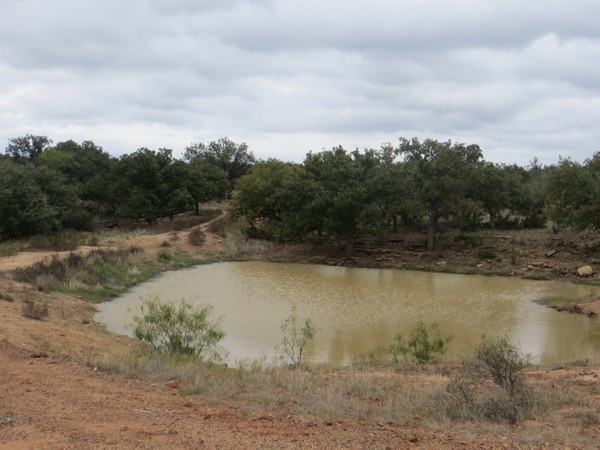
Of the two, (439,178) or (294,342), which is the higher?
(439,178)

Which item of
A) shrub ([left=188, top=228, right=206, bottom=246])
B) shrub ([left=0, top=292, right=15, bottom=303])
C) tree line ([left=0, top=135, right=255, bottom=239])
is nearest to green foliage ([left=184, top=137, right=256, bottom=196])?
tree line ([left=0, top=135, right=255, bottom=239])

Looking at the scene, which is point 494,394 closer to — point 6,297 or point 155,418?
point 155,418

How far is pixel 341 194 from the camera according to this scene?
3366cm

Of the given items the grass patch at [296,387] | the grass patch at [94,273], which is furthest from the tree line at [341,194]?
the grass patch at [296,387]

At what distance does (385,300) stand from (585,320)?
7.72 m

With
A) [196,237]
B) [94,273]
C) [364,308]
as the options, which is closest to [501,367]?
[364,308]

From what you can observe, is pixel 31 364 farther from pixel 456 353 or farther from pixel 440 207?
pixel 440 207

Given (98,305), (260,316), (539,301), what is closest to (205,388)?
(260,316)

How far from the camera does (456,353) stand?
14.0 meters

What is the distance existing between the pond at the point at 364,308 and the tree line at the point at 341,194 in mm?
5132

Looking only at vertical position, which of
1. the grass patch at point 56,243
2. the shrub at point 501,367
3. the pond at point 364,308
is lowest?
the pond at point 364,308

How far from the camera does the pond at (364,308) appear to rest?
1495 centimetres

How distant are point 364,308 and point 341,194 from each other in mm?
14529

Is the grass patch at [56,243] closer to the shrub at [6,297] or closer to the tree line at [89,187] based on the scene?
the tree line at [89,187]
